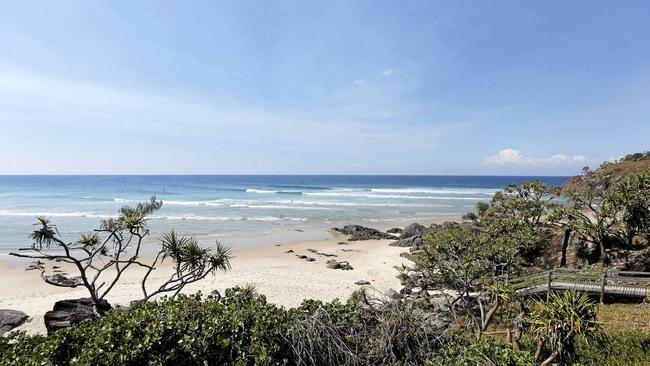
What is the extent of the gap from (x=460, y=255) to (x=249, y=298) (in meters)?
6.26

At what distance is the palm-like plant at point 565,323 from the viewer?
18.1ft

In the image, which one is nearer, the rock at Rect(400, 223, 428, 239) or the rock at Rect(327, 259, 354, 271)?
the rock at Rect(327, 259, 354, 271)

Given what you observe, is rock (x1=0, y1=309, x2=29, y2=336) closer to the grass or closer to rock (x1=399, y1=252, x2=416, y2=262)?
the grass

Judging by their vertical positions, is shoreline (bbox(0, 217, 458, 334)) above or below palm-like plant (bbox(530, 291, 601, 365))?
below

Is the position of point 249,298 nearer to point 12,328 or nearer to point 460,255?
point 460,255

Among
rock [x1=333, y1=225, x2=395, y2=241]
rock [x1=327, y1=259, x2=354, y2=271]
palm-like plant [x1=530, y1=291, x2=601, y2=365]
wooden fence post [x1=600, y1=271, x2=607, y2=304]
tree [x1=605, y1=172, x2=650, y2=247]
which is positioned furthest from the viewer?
rock [x1=333, y1=225, x2=395, y2=241]

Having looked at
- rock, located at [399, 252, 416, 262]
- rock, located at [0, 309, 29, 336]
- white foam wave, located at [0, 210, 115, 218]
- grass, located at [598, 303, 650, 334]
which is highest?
white foam wave, located at [0, 210, 115, 218]

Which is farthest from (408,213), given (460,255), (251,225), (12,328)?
(12,328)

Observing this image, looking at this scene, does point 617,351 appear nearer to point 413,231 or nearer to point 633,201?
point 633,201

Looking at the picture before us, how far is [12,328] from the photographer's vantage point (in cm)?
1152

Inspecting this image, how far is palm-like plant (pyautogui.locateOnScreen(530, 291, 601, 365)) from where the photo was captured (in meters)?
5.52


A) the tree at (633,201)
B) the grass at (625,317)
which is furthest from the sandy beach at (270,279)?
the tree at (633,201)

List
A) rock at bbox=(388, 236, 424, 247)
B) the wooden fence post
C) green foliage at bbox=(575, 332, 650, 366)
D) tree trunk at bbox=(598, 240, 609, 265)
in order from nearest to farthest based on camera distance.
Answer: green foliage at bbox=(575, 332, 650, 366), the wooden fence post, tree trunk at bbox=(598, 240, 609, 265), rock at bbox=(388, 236, 424, 247)

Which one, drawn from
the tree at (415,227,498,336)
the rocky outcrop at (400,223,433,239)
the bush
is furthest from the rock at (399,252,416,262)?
the bush
